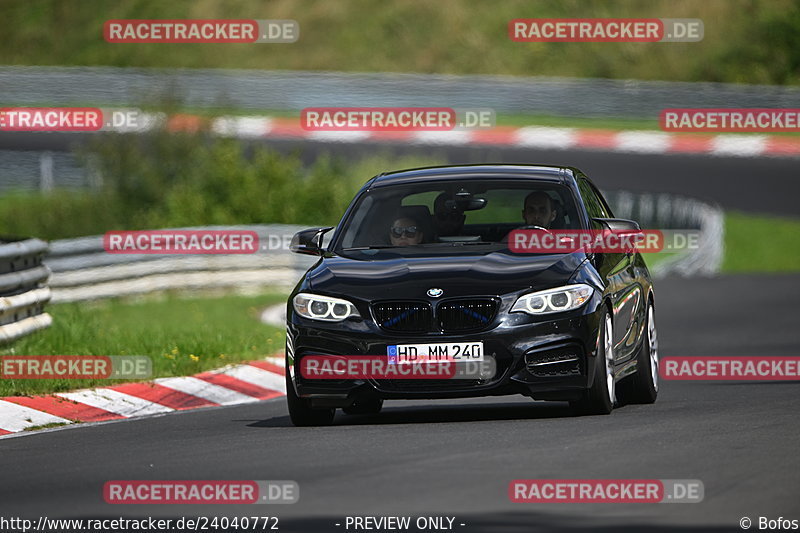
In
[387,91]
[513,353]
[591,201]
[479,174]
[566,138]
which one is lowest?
[513,353]

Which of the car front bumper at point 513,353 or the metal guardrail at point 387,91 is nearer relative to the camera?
the car front bumper at point 513,353

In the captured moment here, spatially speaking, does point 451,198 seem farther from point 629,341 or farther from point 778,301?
point 778,301

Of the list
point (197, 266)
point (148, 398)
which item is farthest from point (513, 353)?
point (197, 266)

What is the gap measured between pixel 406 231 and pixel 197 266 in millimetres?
12590

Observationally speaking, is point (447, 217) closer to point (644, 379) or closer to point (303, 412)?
point (303, 412)

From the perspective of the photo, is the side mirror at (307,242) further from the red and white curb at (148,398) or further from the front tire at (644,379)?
the front tire at (644,379)

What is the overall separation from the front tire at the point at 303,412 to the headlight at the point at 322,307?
431 millimetres

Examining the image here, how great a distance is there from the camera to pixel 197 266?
23703 mm

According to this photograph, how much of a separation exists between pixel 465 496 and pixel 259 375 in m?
7.24

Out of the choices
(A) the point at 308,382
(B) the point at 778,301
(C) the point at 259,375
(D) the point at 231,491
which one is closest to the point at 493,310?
(A) the point at 308,382

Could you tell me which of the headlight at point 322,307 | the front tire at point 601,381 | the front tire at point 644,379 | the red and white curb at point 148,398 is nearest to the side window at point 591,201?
the front tire at point 644,379

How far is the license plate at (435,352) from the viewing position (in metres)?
10.2

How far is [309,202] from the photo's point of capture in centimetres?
2905

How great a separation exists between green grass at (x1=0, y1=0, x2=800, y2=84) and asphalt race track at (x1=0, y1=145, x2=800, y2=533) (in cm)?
3225
